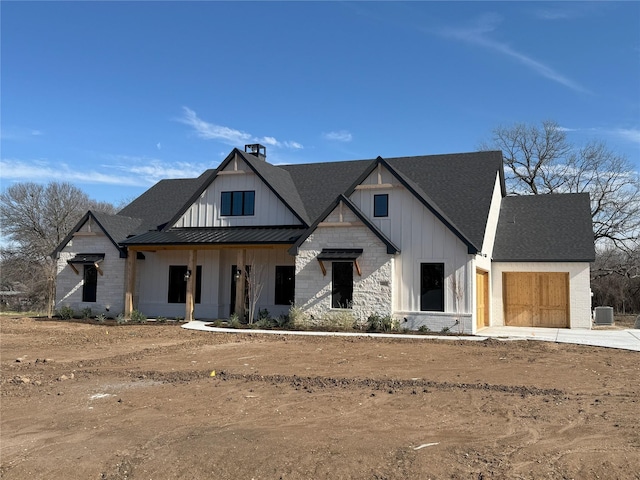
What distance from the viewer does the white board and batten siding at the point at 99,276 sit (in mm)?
23562

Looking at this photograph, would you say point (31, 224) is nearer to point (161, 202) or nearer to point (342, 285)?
point (161, 202)

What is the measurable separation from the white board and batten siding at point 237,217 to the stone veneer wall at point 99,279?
339 cm

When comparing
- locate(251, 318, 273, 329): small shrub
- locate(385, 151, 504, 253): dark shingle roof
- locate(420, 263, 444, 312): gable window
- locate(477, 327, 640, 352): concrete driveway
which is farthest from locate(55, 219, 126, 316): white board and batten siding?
locate(477, 327, 640, 352): concrete driveway

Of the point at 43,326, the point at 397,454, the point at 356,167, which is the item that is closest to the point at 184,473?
the point at 397,454

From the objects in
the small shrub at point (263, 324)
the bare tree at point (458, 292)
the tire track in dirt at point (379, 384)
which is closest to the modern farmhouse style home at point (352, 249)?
the bare tree at point (458, 292)

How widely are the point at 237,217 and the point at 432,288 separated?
30.1ft

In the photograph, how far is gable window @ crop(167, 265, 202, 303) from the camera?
76.8 ft

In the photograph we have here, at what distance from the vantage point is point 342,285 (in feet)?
64.1

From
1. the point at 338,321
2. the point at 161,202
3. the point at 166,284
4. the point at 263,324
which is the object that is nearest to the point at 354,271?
the point at 338,321

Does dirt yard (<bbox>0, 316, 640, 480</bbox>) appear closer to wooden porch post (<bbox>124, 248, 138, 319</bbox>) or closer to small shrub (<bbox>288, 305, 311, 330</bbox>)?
small shrub (<bbox>288, 305, 311, 330</bbox>)

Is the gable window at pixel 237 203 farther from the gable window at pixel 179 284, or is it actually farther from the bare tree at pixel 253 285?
the gable window at pixel 179 284

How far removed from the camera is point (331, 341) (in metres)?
15.9

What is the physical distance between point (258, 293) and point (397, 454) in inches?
643

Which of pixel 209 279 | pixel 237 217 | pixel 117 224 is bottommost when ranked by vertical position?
pixel 209 279
